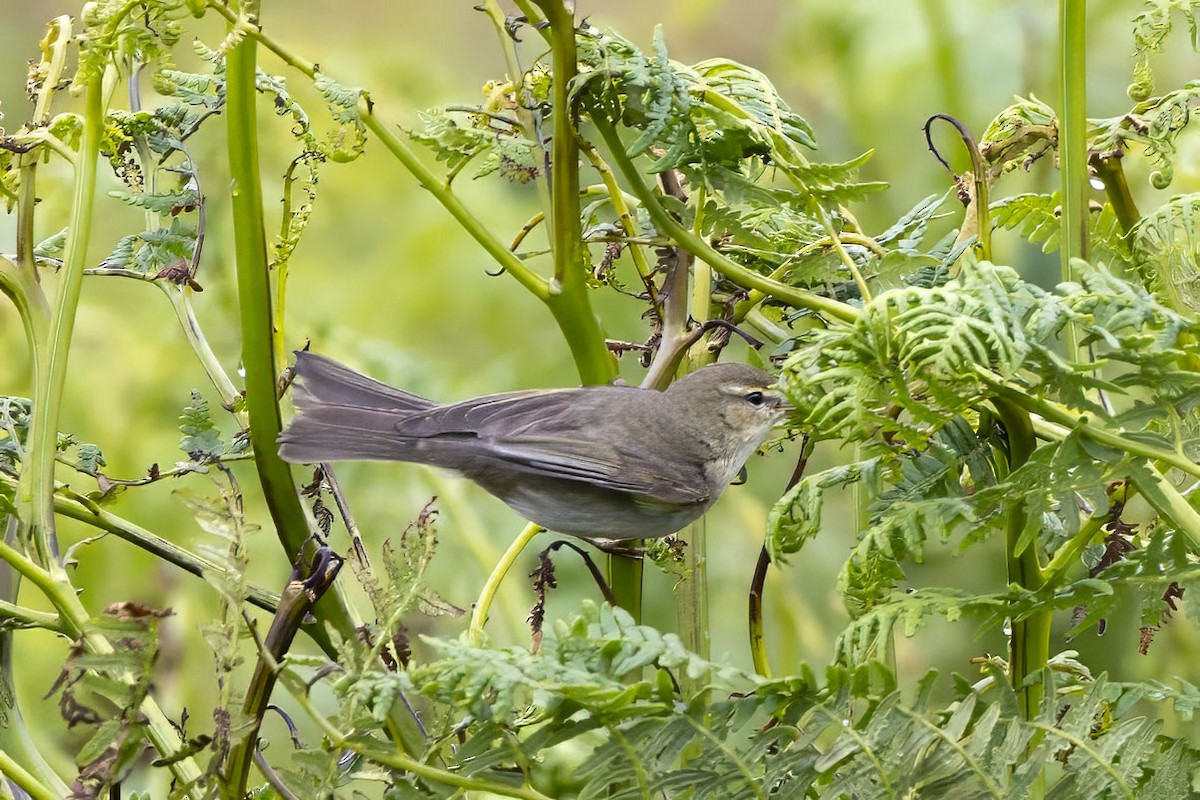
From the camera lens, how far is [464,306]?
2.67 meters

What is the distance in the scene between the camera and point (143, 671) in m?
0.67

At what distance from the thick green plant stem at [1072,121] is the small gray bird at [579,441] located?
627 mm

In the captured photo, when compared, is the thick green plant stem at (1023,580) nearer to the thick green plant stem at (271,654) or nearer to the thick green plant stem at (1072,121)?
the thick green plant stem at (1072,121)

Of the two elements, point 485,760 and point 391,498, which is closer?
point 485,760

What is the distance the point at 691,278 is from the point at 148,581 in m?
1.19

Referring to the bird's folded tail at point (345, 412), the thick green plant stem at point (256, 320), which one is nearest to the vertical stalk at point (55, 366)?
the thick green plant stem at point (256, 320)

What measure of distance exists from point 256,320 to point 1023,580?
58cm

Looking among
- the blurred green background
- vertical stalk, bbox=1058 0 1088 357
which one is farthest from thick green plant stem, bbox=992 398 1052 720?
the blurred green background

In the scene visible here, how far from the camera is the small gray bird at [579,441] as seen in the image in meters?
1.47

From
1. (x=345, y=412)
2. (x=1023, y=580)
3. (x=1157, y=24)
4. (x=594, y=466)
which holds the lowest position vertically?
(x=1023, y=580)

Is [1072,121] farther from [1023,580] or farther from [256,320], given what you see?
[256,320]

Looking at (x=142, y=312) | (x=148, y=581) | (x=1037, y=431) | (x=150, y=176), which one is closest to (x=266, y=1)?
(x=142, y=312)

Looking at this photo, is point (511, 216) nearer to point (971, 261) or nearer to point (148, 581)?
point (148, 581)

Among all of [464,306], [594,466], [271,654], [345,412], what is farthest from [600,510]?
[464,306]
